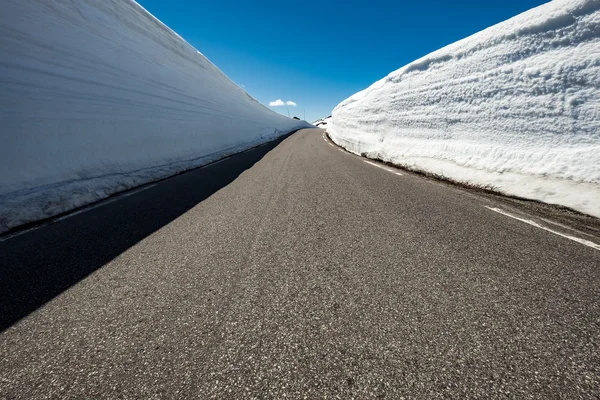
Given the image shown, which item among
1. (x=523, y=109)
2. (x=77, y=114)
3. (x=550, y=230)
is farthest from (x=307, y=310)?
(x=77, y=114)

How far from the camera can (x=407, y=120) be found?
279 inches

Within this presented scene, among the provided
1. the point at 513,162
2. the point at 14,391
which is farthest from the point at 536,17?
the point at 14,391

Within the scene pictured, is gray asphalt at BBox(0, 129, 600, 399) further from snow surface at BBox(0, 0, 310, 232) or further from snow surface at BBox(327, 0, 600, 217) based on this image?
snow surface at BBox(0, 0, 310, 232)

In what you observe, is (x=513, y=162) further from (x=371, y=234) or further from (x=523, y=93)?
(x=371, y=234)

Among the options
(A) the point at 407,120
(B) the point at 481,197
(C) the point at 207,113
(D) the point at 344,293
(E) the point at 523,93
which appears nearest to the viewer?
(D) the point at 344,293

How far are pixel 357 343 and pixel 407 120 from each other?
23.6 ft

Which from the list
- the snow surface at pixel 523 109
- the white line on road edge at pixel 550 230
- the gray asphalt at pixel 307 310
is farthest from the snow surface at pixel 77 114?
the snow surface at pixel 523 109

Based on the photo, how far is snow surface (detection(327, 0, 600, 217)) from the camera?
3180 millimetres

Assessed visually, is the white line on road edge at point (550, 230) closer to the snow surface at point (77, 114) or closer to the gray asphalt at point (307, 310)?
the gray asphalt at point (307, 310)

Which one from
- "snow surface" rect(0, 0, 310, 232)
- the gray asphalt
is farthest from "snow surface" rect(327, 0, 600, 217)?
"snow surface" rect(0, 0, 310, 232)

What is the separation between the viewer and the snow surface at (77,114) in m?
4.08

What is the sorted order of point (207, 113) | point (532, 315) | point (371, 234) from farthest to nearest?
1. point (207, 113)
2. point (371, 234)
3. point (532, 315)

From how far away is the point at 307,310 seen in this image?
1.52 m

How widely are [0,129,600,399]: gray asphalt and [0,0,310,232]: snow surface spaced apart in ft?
6.05
